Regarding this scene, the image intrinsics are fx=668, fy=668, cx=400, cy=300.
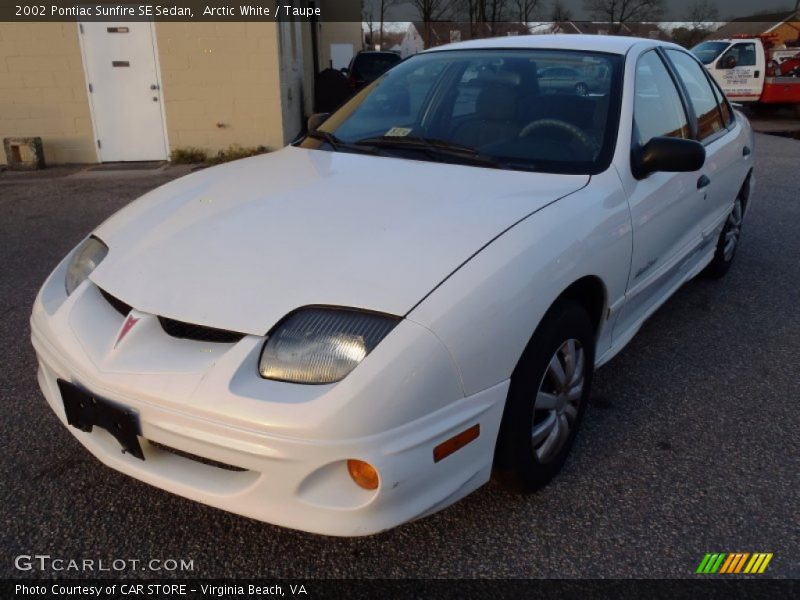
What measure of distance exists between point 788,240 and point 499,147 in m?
3.99

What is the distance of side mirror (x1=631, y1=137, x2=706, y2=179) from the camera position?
8.56 ft

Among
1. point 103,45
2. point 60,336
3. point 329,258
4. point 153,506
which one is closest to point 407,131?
→ point 329,258

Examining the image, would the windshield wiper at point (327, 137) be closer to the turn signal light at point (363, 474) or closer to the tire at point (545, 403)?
the tire at point (545, 403)

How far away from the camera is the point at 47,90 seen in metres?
9.54

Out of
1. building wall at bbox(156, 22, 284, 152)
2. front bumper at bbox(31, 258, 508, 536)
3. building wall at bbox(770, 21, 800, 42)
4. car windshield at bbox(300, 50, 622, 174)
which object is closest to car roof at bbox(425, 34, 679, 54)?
car windshield at bbox(300, 50, 622, 174)

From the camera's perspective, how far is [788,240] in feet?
18.3

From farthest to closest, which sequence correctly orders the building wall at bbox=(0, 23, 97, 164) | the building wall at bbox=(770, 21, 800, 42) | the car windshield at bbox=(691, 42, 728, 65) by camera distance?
1. the building wall at bbox=(770, 21, 800, 42)
2. the car windshield at bbox=(691, 42, 728, 65)
3. the building wall at bbox=(0, 23, 97, 164)

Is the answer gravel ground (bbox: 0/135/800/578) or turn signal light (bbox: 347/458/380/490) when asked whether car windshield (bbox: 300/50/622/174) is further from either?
turn signal light (bbox: 347/458/380/490)

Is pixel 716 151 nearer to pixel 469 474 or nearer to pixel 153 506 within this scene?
pixel 469 474

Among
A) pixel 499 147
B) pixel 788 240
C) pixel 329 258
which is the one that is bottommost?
pixel 788 240

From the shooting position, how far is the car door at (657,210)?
2.73m

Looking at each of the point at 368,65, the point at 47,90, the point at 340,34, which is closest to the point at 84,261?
the point at 47,90

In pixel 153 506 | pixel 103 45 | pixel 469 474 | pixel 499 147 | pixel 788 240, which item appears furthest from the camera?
pixel 103 45

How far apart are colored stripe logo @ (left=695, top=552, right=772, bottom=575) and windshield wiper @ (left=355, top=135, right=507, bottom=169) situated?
1.55 m
